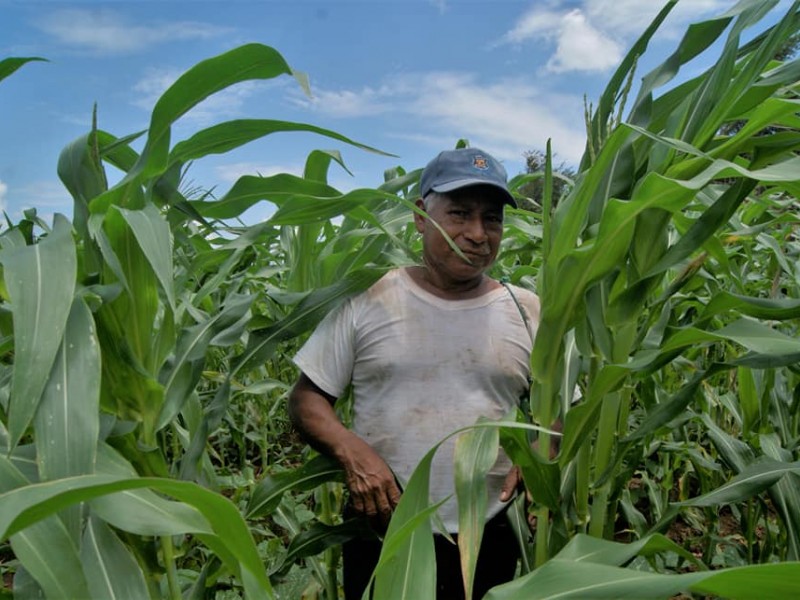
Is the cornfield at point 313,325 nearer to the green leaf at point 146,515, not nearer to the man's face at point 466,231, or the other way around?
the green leaf at point 146,515

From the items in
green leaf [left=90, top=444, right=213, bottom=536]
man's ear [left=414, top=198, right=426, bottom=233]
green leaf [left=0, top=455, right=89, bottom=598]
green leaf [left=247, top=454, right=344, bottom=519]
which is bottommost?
green leaf [left=247, top=454, right=344, bottom=519]

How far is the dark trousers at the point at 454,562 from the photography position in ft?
5.87

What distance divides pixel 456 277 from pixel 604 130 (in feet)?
2.09

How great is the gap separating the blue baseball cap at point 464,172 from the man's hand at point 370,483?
2.32ft

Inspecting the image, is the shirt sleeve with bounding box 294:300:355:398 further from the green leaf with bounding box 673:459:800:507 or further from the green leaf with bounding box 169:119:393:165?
the green leaf with bounding box 673:459:800:507

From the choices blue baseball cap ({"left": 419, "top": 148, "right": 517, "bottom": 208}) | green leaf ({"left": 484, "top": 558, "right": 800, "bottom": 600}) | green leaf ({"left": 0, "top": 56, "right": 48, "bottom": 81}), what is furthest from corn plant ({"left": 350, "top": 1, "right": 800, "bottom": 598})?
green leaf ({"left": 0, "top": 56, "right": 48, "bottom": 81})

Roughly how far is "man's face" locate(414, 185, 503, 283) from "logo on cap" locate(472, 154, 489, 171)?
54 mm

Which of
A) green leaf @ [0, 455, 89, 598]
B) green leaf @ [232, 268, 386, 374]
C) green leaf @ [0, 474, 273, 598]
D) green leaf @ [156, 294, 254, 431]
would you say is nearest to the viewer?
green leaf @ [0, 474, 273, 598]

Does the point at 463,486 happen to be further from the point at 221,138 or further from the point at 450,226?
the point at 450,226

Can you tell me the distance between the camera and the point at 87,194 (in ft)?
3.52

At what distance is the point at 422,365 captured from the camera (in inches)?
67.4

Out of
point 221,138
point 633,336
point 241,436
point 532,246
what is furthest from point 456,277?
point 241,436

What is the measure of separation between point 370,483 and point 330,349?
15.6 inches

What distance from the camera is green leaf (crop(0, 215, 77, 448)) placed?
0.74 m
